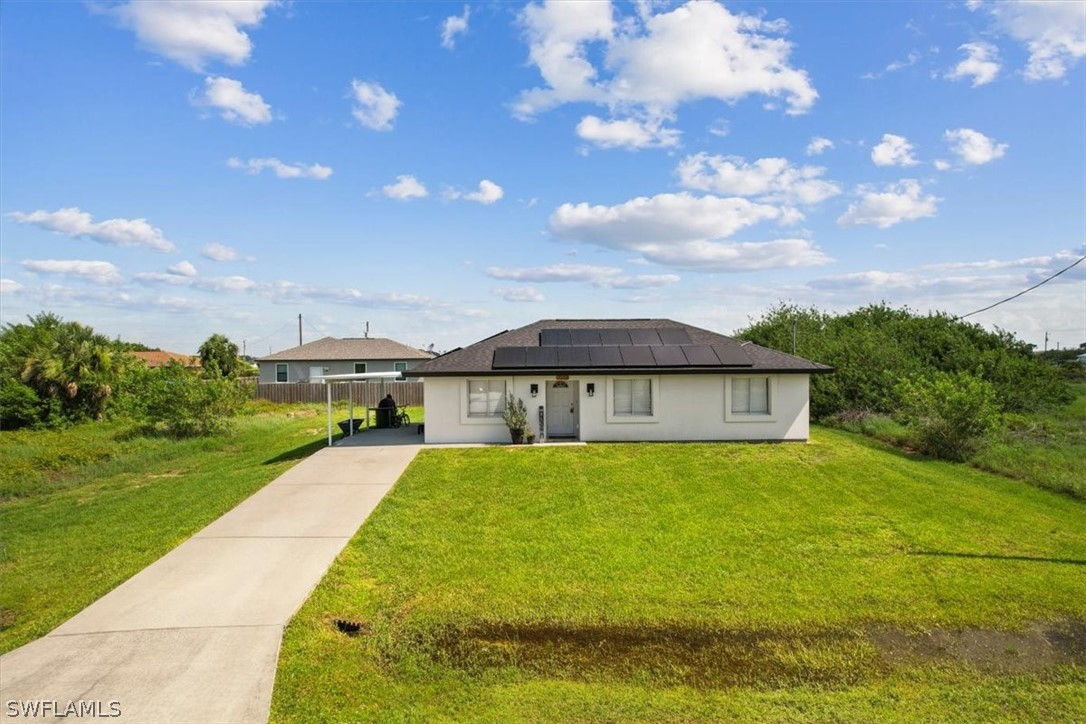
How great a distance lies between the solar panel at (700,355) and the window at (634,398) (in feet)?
4.70

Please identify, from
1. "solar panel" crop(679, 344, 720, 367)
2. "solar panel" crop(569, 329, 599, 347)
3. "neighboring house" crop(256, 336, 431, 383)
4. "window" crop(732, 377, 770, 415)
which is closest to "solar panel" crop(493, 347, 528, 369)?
"solar panel" crop(569, 329, 599, 347)

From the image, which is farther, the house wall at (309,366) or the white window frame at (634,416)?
the house wall at (309,366)

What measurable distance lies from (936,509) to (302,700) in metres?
12.1

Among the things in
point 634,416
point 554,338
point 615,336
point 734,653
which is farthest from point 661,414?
point 734,653

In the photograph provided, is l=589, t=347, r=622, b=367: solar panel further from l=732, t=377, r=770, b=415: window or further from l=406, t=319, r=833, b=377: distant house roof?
l=732, t=377, r=770, b=415: window

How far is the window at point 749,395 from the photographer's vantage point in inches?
706

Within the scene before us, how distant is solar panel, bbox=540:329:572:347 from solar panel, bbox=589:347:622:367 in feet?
4.08

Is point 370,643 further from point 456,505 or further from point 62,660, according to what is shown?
point 456,505

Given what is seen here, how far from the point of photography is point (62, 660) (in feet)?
18.8

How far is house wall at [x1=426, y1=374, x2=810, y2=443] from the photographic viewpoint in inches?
685

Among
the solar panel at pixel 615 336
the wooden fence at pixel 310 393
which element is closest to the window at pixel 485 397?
the solar panel at pixel 615 336

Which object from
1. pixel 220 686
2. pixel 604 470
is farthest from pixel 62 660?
pixel 604 470

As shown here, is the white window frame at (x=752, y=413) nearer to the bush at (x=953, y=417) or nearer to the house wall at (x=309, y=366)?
the bush at (x=953, y=417)

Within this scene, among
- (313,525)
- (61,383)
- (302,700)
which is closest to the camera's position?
(302,700)
